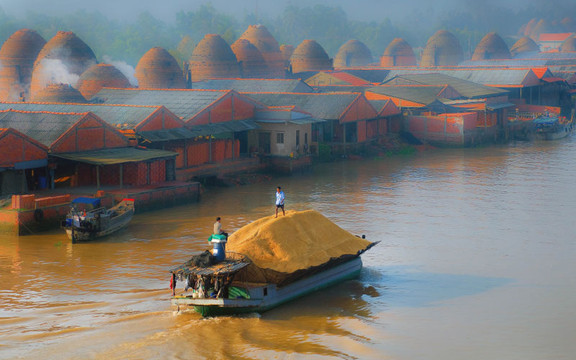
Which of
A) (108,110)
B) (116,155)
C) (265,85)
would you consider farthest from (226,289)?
(265,85)

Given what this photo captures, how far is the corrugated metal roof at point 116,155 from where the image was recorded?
3703cm

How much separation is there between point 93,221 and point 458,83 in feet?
176

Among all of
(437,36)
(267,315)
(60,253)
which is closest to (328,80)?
(437,36)

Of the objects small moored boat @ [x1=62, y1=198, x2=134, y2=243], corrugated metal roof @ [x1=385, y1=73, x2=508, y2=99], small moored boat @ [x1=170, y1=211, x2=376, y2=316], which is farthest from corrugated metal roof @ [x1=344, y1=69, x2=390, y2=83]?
small moored boat @ [x1=170, y1=211, x2=376, y2=316]

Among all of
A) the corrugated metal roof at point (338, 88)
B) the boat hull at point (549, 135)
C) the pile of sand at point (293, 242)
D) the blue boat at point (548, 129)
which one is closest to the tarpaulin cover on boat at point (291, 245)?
the pile of sand at point (293, 242)

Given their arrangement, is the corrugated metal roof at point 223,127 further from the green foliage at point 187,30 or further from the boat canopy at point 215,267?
the green foliage at point 187,30

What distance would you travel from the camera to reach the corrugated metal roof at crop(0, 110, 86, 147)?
127 ft

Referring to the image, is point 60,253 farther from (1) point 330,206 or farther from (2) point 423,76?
(2) point 423,76

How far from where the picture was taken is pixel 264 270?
2202 centimetres

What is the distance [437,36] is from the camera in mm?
110125

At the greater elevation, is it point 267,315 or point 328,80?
point 328,80

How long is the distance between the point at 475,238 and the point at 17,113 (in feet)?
77.8

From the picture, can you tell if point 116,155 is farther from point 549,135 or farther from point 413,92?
point 549,135

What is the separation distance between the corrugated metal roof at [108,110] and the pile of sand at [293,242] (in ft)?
69.0
